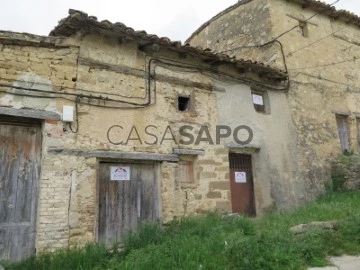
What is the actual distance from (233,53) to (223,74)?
2938mm

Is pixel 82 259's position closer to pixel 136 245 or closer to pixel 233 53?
pixel 136 245

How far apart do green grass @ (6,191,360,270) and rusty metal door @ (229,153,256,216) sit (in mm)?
1662

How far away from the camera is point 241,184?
322 inches

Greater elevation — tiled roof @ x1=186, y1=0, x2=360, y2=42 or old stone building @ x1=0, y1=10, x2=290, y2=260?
tiled roof @ x1=186, y1=0, x2=360, y2=42

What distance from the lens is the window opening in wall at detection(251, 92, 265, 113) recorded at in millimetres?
8781

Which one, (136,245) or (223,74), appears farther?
(223,74)

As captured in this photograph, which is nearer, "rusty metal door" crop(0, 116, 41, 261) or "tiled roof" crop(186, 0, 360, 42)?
"rusty metal door" crop(0, 116, 41, 261)

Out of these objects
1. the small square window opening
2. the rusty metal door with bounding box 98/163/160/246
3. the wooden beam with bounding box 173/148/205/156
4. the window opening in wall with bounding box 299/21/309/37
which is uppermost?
the window opening in wall with bounding box 299/21/309/37

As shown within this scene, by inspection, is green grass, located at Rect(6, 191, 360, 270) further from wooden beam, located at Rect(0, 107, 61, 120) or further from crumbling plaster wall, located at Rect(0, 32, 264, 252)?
wooden beam, located at Rect(0, 107, 61, 120)

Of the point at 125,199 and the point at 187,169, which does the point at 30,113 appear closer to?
the point at 125,199

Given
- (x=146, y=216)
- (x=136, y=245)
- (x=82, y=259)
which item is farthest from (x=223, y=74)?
(x=82, y=259)

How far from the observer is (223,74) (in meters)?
8.22

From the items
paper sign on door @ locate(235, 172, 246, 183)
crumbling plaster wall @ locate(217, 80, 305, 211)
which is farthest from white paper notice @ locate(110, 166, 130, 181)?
paper sign on door @ locate(235, 172, 246, 183)

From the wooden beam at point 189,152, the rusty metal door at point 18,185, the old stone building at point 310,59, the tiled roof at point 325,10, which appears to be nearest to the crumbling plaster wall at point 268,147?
the old stone building at point 310,59
